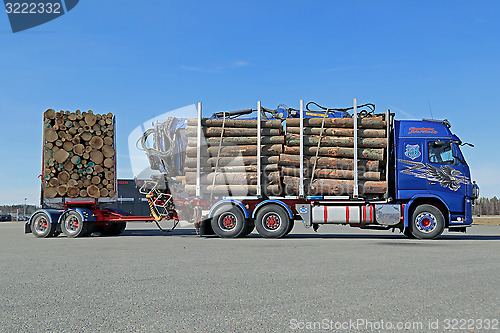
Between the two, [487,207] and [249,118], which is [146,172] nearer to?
[249,118]

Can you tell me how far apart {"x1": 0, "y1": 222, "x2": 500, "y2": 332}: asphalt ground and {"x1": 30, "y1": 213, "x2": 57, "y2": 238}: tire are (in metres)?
6.96

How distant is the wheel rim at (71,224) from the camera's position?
58.1 ft

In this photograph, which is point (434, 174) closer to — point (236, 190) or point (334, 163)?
point (334, 163)

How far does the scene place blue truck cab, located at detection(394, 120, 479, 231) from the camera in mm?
15648

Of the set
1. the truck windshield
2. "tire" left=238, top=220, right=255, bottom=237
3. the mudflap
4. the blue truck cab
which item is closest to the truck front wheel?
the mudflap

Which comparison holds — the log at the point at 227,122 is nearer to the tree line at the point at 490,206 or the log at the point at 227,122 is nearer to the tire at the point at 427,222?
the tire at the point at 427,222

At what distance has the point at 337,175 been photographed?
16.3 m

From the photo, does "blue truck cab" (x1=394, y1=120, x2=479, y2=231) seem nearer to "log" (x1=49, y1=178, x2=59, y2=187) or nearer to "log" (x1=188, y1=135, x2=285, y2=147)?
"log" (x1=188, y1=135, x2=285, y2=147)

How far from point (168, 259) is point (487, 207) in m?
154

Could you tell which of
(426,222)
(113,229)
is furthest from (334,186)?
(113,229)

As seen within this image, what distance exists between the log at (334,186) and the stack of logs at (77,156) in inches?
256

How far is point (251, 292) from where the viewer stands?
6.32 meters

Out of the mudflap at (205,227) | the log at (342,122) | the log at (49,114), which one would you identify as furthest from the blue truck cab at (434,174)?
the log at (49,114)

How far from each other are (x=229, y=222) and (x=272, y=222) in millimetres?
1389
